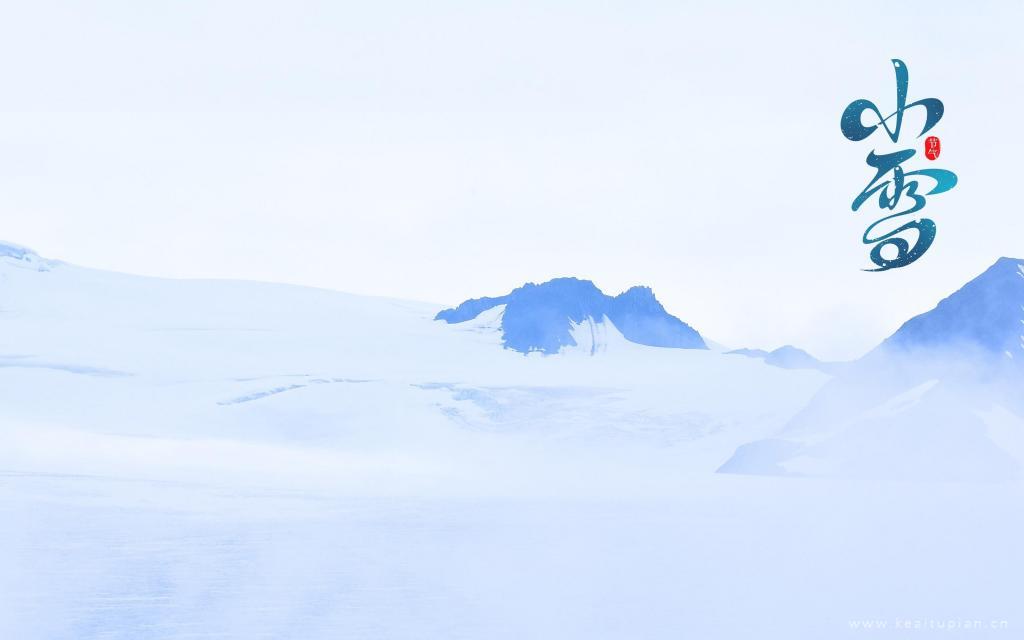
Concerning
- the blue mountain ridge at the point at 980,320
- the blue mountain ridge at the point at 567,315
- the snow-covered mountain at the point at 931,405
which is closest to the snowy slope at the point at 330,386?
the blue mountain ridge at the point at 567,315

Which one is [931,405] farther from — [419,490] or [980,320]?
[419,490]

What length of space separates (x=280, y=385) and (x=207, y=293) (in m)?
17.1

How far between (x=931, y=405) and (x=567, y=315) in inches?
1197

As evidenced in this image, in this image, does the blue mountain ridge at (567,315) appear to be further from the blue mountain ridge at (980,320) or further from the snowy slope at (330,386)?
the blue mountain ridge at (980,320)

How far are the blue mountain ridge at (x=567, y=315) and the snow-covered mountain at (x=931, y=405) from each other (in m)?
22.0

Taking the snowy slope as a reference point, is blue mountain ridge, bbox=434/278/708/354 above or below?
above

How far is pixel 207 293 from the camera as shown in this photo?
53062mm

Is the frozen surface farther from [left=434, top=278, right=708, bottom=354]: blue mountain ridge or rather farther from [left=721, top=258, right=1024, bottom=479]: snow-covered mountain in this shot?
[left=434, top=278, right=708, bottom=354]: blue mountain ridge

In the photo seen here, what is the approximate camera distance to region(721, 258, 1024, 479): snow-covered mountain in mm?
24328

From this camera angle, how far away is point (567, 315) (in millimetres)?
54812

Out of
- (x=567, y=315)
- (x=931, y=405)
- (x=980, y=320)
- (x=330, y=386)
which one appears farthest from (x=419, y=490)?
(x=567, y=315)

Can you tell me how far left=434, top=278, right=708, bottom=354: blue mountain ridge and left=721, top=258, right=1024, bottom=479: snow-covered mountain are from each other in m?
22.0

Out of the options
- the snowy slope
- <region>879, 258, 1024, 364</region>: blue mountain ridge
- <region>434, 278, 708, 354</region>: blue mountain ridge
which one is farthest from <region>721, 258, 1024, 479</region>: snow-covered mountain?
<region>434, 278, 708, 354</region>: blue mountain ridge

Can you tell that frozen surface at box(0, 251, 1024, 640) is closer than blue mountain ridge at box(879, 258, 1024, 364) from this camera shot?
Yes
